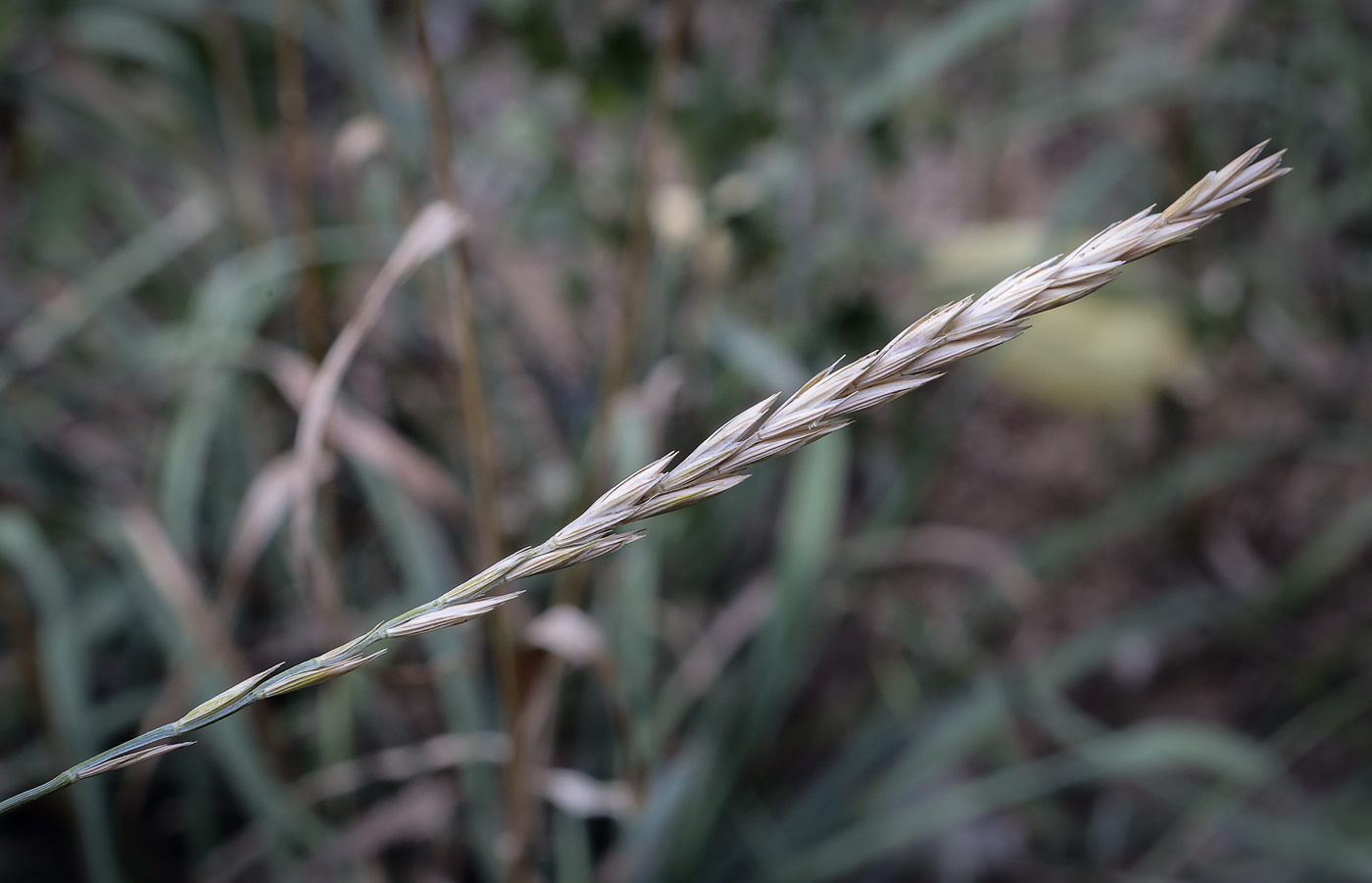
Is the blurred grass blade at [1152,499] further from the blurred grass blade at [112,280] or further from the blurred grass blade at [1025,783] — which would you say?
the blurred grass blade at [112,280]

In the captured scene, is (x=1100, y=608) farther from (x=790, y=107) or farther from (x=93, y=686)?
(x=93, y=686)

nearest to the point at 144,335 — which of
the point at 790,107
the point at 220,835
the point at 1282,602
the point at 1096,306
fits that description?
the point at 220,835

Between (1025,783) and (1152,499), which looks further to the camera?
(1152,499)

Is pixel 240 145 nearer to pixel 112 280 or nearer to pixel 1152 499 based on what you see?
pixel 112 280

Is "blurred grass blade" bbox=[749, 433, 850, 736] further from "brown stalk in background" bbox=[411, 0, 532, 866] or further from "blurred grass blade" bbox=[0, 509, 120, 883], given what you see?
"blurred grass blade" bbox=[0, 509, 120, 883]

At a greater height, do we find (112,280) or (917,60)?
(112,280)

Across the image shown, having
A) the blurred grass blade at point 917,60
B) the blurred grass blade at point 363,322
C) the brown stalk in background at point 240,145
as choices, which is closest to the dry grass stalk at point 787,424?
the blurred grass blade at point 363,322

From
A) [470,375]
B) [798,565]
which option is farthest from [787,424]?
[798,565]
